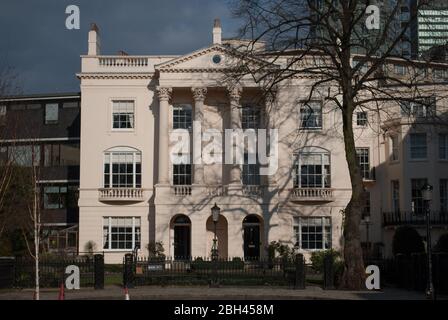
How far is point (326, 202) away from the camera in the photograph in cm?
4978

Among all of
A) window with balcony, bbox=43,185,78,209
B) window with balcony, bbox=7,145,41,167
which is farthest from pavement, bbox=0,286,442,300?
window with balcony, bbox=43,185,78,209

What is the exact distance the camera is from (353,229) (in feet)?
98.0

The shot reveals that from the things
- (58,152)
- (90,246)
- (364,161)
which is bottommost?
(90,246)

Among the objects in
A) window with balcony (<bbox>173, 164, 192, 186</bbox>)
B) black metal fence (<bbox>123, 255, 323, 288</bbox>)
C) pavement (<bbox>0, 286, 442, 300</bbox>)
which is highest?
window with balcony (<bbox>173, 164, 192, 186</bbox>)

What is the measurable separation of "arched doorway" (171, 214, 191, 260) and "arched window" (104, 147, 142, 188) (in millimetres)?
3852

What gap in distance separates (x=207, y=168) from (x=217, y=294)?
2408 centimetres

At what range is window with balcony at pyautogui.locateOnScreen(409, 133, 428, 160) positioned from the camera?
51188 millimetres

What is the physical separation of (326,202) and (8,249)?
2309 centimetres

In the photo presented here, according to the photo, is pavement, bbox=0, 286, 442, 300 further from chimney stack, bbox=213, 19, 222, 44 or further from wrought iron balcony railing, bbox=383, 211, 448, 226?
chimney stack, bbox=213, 19, 222, 44

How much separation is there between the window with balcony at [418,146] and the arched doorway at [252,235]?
1270 centimetres

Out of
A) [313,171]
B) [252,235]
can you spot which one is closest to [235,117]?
[313,171]

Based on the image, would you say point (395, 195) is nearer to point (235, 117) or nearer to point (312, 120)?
point (312, 120)
